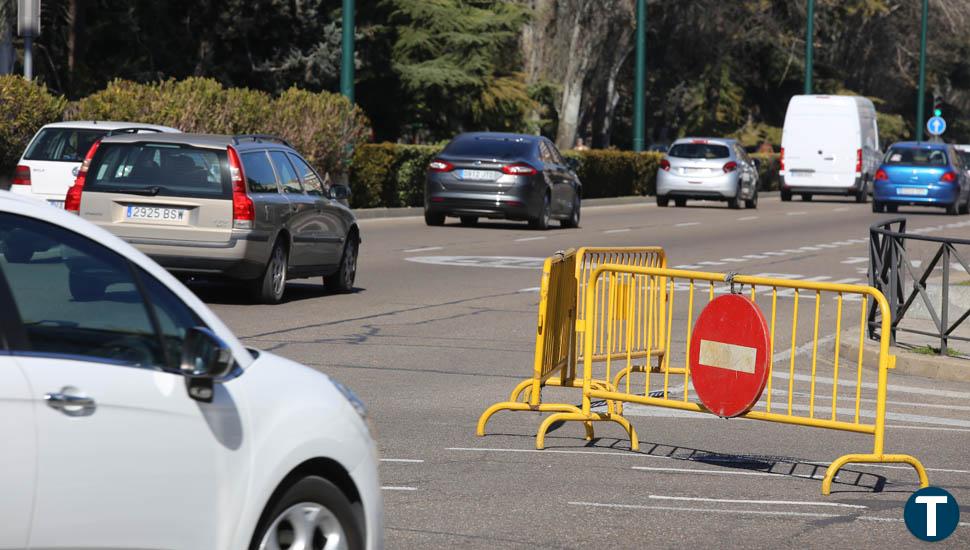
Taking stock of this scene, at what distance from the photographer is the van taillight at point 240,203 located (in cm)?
1466

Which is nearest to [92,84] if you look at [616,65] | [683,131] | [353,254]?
[616,65]

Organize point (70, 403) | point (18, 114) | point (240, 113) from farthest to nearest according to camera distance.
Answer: point (240, 113) < point (18, 114) < point (70, 403)

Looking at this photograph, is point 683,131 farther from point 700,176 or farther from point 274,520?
point 274,520

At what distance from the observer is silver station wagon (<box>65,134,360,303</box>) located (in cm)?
1465

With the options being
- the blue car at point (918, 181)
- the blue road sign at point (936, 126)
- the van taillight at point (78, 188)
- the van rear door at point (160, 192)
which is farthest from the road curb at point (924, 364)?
the blue road sign at point (936, 126)

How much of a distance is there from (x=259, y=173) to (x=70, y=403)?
11.2 m

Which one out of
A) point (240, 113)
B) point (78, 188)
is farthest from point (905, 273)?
point (240, 113)

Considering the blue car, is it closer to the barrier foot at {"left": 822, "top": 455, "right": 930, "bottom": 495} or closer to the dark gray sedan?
the dark gray sedan

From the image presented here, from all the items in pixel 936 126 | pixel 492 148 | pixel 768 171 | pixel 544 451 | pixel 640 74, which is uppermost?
pixel 640 74

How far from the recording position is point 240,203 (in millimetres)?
14648

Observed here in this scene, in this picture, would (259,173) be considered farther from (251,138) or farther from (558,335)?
(558,335)

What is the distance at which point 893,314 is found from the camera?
13234mm

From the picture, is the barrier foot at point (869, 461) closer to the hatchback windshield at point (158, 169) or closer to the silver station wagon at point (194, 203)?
the silver station wagon at point (194, 203)

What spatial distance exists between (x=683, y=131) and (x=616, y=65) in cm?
1434
